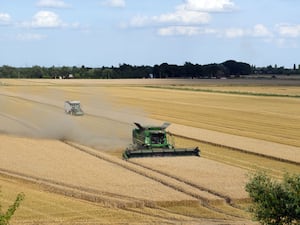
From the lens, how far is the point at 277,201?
1244 cm

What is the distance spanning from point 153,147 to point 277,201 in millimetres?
17582

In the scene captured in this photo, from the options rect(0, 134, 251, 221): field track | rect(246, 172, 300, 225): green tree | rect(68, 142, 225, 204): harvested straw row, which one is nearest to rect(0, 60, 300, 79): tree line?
rect(68, 142, 225, 204): harvested straw row

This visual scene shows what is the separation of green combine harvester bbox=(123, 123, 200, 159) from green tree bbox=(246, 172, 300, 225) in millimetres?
16118

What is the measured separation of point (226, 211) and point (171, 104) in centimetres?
5133

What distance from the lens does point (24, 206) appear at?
19.6 metres

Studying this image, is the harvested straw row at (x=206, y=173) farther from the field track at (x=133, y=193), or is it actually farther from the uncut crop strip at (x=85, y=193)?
the uncut crop strip at (x=85, y=193)

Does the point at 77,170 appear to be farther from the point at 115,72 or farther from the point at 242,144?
the point at 115,72

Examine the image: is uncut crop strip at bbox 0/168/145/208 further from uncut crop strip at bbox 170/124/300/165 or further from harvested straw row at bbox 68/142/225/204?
uncut crop strip at bbox 170/124/300/165

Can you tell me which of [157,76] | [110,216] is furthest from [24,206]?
[157,76]

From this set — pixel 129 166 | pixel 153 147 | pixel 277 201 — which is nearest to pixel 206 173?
pixel 129 166

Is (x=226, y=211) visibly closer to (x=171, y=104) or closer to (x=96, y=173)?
(x=96, y=173)

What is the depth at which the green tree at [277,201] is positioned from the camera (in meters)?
12.3

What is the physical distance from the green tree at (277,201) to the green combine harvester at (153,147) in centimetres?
1612

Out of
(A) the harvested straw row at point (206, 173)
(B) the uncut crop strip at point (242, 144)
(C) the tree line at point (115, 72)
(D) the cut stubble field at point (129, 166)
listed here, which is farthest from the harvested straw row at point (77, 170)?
(C) the tree line at point (115, 72)
